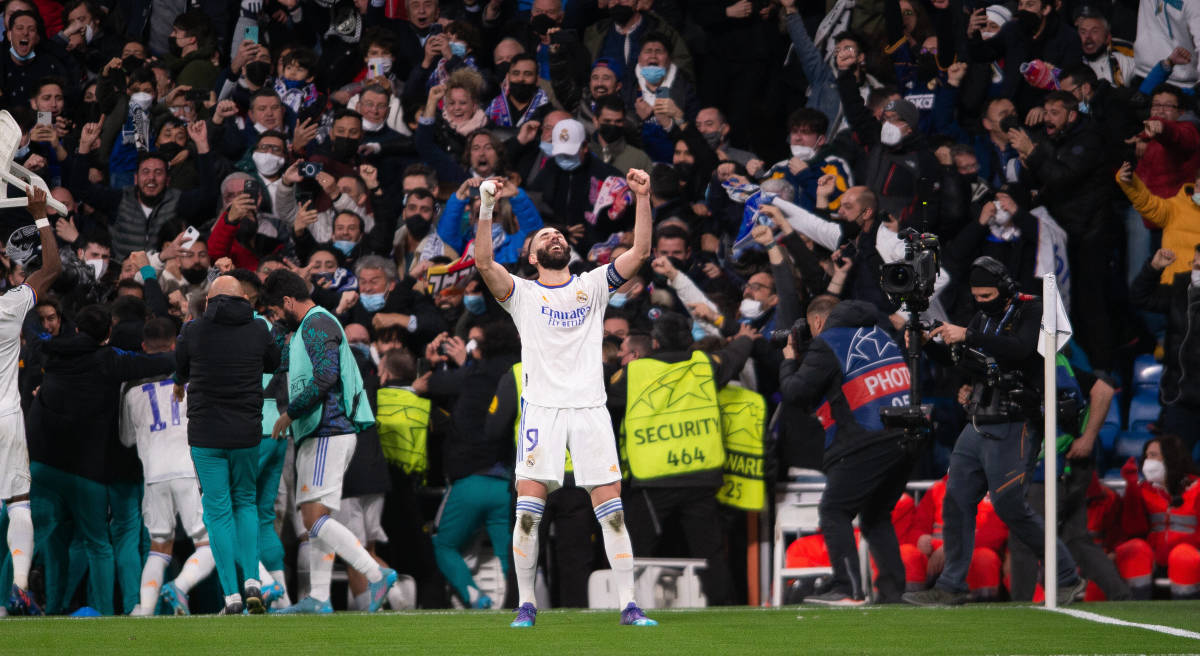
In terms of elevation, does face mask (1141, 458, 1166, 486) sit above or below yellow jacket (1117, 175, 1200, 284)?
below

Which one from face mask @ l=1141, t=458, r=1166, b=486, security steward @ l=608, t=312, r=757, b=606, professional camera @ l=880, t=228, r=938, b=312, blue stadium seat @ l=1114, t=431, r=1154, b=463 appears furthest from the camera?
blue stadium seat @ l=1114, t=431, r=1154, b=463

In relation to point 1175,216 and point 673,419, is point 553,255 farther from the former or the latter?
point 1175,216

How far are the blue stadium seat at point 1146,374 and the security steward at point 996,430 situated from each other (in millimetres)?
3428

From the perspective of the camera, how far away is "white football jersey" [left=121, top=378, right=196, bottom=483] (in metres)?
10.9

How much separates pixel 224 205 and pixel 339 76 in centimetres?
270

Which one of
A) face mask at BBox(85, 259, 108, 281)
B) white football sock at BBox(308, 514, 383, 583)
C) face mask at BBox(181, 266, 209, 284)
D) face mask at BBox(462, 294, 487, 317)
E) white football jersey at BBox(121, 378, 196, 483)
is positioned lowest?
white football sock at BBox(308, 514, 383, 583)

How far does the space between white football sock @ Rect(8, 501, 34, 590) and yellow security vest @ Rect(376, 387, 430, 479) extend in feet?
8.66

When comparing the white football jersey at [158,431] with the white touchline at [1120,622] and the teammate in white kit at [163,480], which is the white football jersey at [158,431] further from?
the white touchline at [1120,622]

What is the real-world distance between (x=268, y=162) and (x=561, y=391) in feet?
24.1

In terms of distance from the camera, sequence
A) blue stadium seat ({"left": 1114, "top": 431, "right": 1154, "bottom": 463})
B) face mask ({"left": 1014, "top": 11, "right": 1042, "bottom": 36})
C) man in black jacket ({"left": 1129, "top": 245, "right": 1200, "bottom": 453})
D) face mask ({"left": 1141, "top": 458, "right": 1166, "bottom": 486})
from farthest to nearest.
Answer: face mask ({"left": 1014, "top": 11, "right": 1042, "bottom": 36}) < blue stadium seat ({"left": 1114, "top": 431, "right": 1154, "bottom": 463}) < man in black jacket ({"left": 1129, "top": 245, "right": 1200, "bottom": 453}) < face mask ({"left": 1141, "top": 458, "right": 1166, "bottom": 486})

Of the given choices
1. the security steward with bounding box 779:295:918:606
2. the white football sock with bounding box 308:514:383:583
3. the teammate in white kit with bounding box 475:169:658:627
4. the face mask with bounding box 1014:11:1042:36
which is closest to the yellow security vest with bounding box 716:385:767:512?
the security steward with bounding box 779:295:918:606

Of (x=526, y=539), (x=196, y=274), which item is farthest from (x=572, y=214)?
(x=526, y=539)

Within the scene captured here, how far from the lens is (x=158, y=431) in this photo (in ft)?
35.8

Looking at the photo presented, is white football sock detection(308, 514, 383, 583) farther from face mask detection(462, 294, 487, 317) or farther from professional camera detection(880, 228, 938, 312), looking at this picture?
professional camera detection(880, 228, 938, 312)
